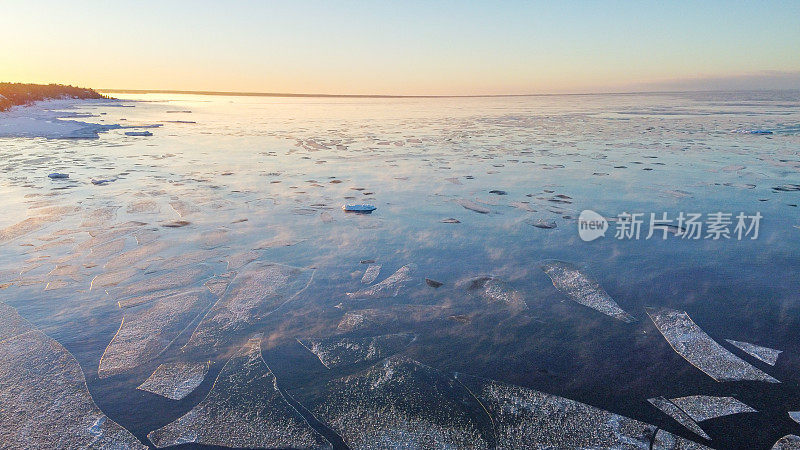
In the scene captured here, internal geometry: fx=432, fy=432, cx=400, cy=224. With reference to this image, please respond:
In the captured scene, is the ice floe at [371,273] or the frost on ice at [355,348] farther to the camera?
the ice floe at [371,273]

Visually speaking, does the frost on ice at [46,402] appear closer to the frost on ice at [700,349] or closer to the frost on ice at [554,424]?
the frost on ice at [554,424]

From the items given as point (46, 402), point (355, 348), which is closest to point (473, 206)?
point (355, 348)

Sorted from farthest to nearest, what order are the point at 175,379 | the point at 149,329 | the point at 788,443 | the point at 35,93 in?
1. the point at 35,93
2. the point at 149,329
3. the point at 175,379
4. the point at 788,443

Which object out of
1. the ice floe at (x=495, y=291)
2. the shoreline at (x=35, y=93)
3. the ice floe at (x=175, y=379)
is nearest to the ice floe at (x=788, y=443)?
the ice floe at (x=495, y=291)

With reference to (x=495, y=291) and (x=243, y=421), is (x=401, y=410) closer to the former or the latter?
(x=243, y=421)

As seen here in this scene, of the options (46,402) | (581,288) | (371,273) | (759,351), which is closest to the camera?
(46,402)

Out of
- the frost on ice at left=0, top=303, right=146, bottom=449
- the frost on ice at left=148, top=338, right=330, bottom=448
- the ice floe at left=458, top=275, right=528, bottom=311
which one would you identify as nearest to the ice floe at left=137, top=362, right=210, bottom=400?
the frost on ice at left=148, top=338, right=330, bottom=448
